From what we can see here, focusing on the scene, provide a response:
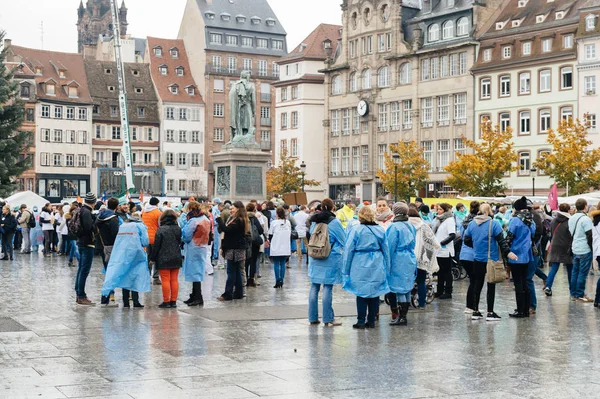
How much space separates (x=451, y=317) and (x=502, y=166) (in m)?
47.3

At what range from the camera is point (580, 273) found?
18.2 meters

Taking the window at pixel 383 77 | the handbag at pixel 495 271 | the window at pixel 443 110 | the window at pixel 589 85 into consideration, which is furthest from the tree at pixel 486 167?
the handbag at pixel 495 271

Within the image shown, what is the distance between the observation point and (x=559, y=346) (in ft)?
40.1

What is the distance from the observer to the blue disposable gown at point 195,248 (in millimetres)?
16828

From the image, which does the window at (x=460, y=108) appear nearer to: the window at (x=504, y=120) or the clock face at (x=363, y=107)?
the window at (x=504, y=120)

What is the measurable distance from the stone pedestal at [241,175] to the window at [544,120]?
123 ft

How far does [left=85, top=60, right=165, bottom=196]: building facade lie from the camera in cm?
9625

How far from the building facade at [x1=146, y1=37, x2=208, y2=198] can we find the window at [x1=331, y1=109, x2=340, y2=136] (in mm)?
19908

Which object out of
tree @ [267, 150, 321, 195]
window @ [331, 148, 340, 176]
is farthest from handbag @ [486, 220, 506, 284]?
window @ [331, 148, 340, 176]

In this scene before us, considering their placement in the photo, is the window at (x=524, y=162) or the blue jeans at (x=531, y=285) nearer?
the blue jeans at (x=531, y=285)

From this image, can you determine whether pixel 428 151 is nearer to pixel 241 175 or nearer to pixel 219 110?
pixel 219 110

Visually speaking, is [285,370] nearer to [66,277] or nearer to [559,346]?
[559,346]

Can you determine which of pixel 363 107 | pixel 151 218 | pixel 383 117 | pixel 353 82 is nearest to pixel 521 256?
pixel 151 218

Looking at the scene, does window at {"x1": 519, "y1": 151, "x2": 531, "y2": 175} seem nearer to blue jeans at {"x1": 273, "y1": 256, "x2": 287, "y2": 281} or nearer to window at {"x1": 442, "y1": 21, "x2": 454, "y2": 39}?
window at {"x1": 442, "y1": 21, "x2": 454, "y2": 39}
